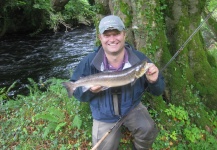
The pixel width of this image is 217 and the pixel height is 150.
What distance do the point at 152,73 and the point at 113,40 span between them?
0.70m

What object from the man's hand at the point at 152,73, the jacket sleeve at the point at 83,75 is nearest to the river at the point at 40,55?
the jacket sleeve at the point at 83,75

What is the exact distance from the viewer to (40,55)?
1409 cm

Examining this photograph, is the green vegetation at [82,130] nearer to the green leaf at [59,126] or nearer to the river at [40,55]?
the green leaf at [59,126]

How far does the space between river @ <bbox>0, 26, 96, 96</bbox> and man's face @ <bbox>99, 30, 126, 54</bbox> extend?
6.78m

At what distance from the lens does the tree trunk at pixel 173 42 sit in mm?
4402

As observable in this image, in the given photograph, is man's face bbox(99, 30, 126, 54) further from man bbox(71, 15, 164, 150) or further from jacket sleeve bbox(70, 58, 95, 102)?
jacket sleeve bbox(70, 58, 95, 102)

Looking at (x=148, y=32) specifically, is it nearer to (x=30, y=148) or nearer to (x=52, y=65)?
(x=30, y=148)

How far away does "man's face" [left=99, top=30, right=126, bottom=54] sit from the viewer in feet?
10.9

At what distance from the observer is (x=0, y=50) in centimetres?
1493

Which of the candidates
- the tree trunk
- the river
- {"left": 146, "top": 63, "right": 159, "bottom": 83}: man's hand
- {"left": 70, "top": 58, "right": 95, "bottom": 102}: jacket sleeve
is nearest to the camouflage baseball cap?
{"left": 70, "top": 58, "right": 95, "bottom": 102}: jacket sleeve

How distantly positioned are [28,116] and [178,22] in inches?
154

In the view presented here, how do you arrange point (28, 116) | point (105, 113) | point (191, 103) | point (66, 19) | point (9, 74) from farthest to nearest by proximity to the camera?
point (66, 19), point (9, 74), point (28, 116), point (191, 103), point (105, 113)

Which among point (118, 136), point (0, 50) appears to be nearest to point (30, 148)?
point (118, 136)

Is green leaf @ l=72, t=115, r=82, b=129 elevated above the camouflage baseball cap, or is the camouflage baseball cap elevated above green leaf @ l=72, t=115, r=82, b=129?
the camouflage baseball cap
